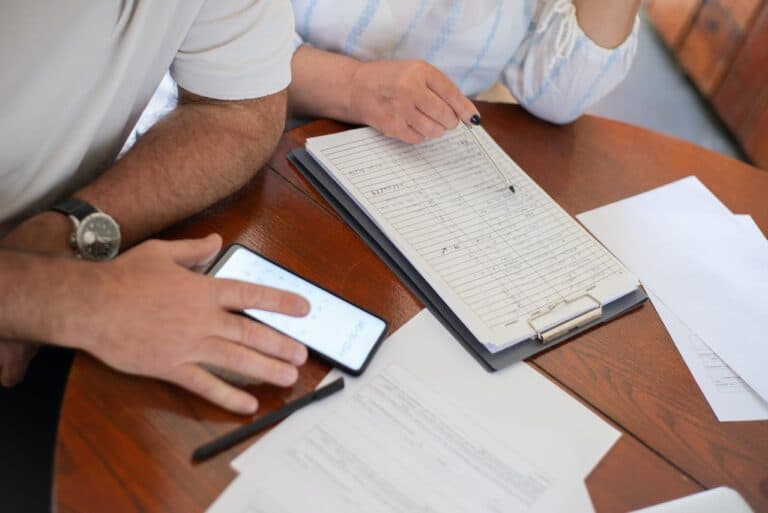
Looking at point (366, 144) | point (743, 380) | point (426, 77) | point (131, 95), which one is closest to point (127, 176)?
point (131, 95)

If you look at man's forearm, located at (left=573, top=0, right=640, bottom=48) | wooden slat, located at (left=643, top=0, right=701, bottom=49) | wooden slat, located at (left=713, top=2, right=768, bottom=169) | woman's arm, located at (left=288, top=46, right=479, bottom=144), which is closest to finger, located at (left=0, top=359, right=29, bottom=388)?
woman's arm, located at (left=288, top=46, right=479, bottom=144)

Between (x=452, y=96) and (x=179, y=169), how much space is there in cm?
37

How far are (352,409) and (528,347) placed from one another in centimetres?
21

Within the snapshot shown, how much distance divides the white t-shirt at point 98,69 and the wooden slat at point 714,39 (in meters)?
2.07

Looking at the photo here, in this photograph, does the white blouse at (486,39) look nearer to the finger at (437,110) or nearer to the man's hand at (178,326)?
the finger at (437,110)

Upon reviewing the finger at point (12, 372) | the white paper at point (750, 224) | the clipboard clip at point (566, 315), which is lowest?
the finger at point (12, 372)

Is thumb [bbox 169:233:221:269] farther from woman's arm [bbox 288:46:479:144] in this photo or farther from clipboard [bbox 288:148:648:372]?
woman's arm [bbox 288:46:479:144]

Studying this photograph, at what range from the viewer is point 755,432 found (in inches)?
30.2

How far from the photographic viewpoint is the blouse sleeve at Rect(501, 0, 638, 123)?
3.59 ft

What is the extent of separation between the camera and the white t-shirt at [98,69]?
697 millimetres

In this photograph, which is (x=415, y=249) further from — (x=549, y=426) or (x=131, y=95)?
(x=131, y=95)

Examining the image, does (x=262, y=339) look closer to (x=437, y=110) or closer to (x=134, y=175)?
(x=134, y=175)

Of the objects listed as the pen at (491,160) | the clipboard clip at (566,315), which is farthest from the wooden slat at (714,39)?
the clipboard clip at (566,315)

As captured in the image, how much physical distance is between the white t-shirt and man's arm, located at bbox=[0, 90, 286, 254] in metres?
0.03
